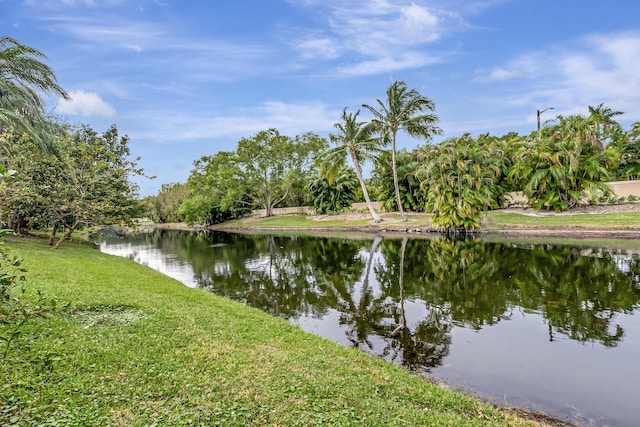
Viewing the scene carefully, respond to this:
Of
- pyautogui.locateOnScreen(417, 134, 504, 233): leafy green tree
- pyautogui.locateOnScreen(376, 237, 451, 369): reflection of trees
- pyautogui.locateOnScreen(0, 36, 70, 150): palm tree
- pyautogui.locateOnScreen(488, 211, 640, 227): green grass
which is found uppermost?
pyautogui.locateOnScreen(0, 36, 70, 150): palm tree

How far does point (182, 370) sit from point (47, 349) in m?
1.95

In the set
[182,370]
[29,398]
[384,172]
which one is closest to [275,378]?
[182,370]

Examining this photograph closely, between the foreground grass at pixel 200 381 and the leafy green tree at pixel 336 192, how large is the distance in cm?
4540

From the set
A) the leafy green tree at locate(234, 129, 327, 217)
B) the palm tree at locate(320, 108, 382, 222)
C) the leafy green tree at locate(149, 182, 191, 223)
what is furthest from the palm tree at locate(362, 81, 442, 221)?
the leafy green tree at locate(149, 182, 191, 223)

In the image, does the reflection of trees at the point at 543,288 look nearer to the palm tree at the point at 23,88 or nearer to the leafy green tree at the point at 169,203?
the palm tree at the point at 23,88

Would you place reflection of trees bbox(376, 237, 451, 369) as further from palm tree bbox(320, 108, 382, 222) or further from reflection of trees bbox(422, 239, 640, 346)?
palm tree bbox(320, 108, 382, 222)

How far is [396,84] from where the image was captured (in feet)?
115

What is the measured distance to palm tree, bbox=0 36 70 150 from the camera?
14734 millimetres

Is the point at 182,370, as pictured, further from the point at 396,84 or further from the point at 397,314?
the point at 396,84

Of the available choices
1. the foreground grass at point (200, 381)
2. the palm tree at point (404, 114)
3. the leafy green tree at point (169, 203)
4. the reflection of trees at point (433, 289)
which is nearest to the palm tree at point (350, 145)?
the palm tree at point (404, 114)

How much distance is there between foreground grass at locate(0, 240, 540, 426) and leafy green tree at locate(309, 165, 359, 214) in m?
45.4

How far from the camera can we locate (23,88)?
16.4 meters

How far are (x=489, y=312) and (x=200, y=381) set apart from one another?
814 centimetres

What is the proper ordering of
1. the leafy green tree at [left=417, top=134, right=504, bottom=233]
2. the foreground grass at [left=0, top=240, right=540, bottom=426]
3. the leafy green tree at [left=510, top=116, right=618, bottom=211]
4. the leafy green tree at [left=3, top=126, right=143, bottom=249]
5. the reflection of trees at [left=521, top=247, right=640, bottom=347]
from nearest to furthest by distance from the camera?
the foreground grass at [left=0, top=240, right=540, bottom=426] < the reflection of trees at [left=521, top=247, right=640, bottom=347] < the leafy green tree at [left=3, top=126, right=143, bottom=249] < the leafy green tree at [left=510, top=116, right=618, bottom=211] < the leafy green tree at [left=417, top=134, right=504, bottom=233]
